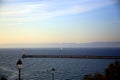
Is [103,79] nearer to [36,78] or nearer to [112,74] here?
[112,74]

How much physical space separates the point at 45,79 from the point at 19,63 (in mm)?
21566

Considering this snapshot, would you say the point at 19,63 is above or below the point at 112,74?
above

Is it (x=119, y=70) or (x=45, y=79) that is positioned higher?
(x=119, y=70)

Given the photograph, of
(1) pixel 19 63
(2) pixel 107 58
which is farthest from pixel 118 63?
(2) pixel 107 58

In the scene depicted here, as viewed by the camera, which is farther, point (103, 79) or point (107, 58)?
point (107, 58)

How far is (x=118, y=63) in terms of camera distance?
7469mm

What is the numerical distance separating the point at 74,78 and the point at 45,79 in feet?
12.6

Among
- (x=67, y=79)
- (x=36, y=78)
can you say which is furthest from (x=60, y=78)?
(x=36, y=78)

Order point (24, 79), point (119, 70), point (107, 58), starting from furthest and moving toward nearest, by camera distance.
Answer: point (107, 58) → point (24, 79) → point (119, 70)

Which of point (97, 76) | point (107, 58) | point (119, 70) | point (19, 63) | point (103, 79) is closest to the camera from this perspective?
point (19, 63)

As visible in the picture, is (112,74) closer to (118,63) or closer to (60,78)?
(118,63)

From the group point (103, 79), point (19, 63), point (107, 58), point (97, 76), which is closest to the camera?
point (19, 63)

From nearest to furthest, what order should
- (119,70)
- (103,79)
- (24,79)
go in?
(119,70) < (103,79) < (24,79)

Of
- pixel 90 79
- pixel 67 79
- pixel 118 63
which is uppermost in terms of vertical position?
pixel 118 63
